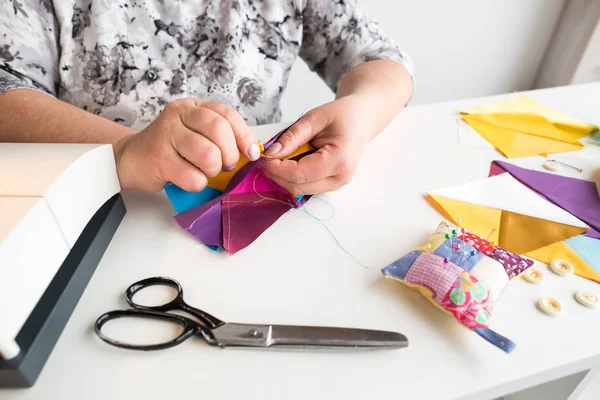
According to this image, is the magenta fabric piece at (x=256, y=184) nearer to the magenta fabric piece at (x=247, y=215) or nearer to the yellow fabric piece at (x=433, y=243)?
the magenta fabric piece at (x=247, y=215)

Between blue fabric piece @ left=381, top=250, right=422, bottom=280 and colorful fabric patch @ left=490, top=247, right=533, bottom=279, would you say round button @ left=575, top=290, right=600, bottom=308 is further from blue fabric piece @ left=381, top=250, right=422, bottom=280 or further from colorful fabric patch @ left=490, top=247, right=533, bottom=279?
blue fabric piece @ left=381, top=250, right=422, bottom=280

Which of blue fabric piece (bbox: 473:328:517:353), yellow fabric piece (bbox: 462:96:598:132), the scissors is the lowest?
the scissors

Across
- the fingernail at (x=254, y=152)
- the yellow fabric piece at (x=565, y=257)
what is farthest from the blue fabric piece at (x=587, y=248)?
the fingernail at (x=254, y=152)

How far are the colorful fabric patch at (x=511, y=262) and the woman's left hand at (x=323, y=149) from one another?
0.63 feet

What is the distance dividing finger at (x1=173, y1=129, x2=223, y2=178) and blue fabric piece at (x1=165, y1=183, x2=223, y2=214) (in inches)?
2.5

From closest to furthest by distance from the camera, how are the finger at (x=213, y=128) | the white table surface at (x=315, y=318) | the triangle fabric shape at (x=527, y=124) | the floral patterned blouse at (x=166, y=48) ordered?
the white table surface at (x=315, y=318), the finger at (x=213, y=128), the floral patterned blouse at (x=166, y=48), the triangle fabric shape at (x=527, y=124)

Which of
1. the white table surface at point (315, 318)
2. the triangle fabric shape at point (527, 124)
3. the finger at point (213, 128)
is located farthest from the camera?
the triangle fabric shape at point (527, 124)

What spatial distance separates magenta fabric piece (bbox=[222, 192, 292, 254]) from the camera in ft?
1.52

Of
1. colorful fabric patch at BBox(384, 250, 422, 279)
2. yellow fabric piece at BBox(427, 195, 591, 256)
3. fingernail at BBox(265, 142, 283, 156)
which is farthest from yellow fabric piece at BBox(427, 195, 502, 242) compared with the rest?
fingernail at BBox(265, 142, 283, 156)

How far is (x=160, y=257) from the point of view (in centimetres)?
45

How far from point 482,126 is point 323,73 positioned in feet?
1.05

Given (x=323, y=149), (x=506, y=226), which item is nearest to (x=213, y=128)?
(x=323, y=149)

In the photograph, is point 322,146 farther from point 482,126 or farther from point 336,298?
point 482,126

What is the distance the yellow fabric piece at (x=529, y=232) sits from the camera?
1.57ft
